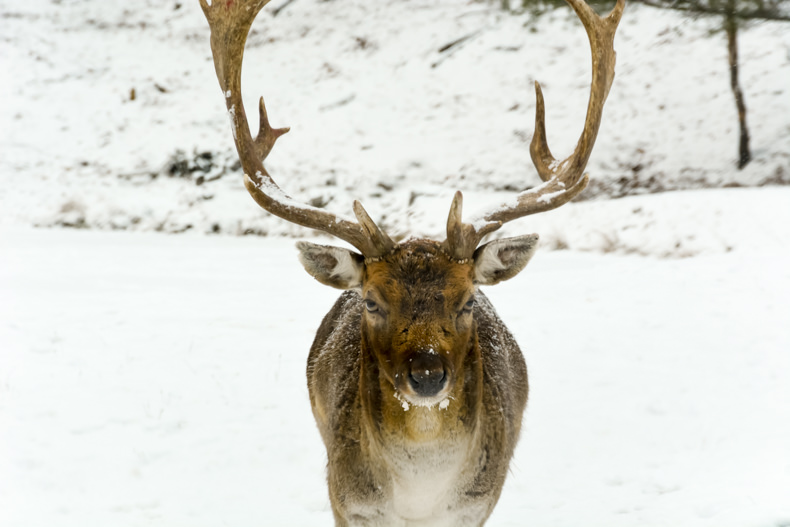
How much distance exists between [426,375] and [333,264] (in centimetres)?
94

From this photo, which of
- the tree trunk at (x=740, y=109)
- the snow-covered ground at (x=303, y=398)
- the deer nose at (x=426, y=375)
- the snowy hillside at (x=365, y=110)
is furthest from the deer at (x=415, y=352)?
the tree trunk at (x=740, y=109)

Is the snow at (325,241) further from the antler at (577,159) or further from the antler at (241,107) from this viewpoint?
the antler at (241,107)

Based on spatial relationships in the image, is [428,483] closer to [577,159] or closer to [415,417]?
[415,417]

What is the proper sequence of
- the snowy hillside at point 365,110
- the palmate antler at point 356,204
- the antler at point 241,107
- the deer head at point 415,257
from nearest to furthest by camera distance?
the deer head at point 415,257 → the palmate antler at point 356,204 → the antler at point 241,107 → the snowy hillside at point 365,110

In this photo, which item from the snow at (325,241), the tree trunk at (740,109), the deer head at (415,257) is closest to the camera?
the deer head at (415,257)

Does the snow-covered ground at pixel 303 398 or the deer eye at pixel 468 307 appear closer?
the deer eye at pixel 468 307

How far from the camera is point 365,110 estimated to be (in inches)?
835

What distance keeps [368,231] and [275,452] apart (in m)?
3.15

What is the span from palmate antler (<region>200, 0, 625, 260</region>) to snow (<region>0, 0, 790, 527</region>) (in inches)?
15.3

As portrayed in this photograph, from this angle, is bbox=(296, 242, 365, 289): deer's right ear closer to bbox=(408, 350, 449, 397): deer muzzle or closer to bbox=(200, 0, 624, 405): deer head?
bbox=(200, 0, 624, 405): deer head

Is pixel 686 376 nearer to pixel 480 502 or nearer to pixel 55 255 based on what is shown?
pixel 480 502

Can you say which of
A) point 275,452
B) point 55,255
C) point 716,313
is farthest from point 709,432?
point 55,255

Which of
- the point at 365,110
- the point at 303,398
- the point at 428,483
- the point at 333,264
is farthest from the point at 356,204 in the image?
the point at 365,110

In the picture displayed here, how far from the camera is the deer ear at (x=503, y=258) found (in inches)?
149
